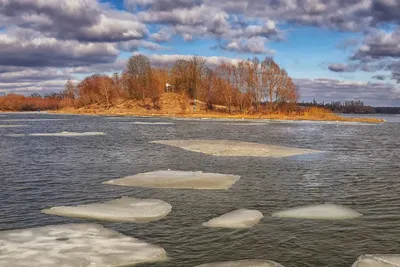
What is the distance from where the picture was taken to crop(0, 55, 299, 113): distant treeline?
8338cm

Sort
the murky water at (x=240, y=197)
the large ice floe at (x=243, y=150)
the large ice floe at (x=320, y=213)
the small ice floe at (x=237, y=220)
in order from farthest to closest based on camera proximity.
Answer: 1. the large ice floe at (x=243, y=150)
2. the large ice floe at (x=320, y=213)
3. the small ice floe at (x=237, y=220)
4. the murky water at (x=240, y=197)

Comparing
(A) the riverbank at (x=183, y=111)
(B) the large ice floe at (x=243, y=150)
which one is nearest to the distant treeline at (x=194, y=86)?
(A) the riverbank at (x=183, y=111)

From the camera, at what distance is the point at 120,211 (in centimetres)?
1064

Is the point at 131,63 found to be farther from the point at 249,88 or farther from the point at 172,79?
the point at 249,88

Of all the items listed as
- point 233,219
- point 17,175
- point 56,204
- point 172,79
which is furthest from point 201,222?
point 172,79

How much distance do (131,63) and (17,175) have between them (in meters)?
113

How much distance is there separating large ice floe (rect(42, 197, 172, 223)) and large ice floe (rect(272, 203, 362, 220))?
10.0ft

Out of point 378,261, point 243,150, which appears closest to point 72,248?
point 378,261

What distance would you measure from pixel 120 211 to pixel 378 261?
619 centimetres

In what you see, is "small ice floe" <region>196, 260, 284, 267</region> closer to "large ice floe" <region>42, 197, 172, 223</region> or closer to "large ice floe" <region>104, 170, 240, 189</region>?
"large ice floe" <region>42, 197, 172, 223</region>

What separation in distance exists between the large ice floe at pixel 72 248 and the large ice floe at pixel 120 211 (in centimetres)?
102

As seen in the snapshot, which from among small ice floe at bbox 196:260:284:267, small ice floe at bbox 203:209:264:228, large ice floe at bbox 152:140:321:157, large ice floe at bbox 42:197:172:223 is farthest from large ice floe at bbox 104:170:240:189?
large ice floe at bbox 152:140:321:157

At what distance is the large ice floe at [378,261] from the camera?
712 centimetres

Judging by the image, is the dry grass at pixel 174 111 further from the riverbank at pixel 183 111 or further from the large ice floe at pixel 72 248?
the large ice floe at pixel 72 248
